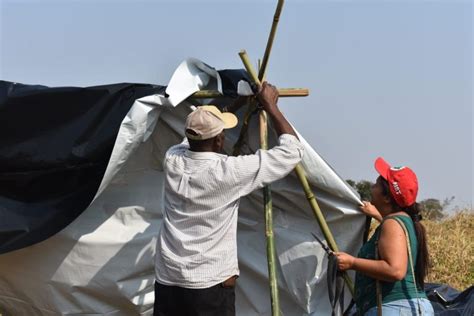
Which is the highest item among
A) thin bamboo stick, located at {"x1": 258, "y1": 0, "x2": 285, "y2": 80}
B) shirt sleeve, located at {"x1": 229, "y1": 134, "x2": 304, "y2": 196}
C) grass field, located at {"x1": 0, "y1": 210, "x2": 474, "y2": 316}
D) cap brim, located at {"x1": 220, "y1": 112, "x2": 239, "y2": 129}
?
thin bamboo stick, located at {"x1": 258, "y1": 0, "x2": 285, "y2": 80}

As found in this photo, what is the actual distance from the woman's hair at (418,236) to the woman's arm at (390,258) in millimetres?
125

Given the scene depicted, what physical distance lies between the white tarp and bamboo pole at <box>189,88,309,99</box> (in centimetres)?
9

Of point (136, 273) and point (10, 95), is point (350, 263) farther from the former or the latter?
point (10, 95)

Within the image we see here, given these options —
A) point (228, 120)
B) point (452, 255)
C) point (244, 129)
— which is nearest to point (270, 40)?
point (228, 120)

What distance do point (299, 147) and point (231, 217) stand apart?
0.48 meters

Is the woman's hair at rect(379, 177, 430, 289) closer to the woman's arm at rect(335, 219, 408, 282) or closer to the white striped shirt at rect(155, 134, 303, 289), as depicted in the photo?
the woman's arm at rect(335, 219, 408, 282)

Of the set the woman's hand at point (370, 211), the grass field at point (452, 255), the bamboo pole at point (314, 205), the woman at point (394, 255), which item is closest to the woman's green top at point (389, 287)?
the woman at point (394, 255)

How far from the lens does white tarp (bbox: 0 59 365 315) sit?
151 inches

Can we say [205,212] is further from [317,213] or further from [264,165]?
Answer: [317,213]

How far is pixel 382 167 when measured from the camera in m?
3.09

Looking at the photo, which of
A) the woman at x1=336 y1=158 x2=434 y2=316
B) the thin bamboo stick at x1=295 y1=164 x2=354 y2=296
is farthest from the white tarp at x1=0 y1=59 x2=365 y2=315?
the woman at x1=336 y1=158 x2=434 y2=316

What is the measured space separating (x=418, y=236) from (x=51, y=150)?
6.74 feet

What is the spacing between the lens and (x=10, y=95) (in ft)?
12.2

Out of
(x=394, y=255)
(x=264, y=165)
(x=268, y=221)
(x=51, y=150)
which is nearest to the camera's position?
(x=394, y=255)
